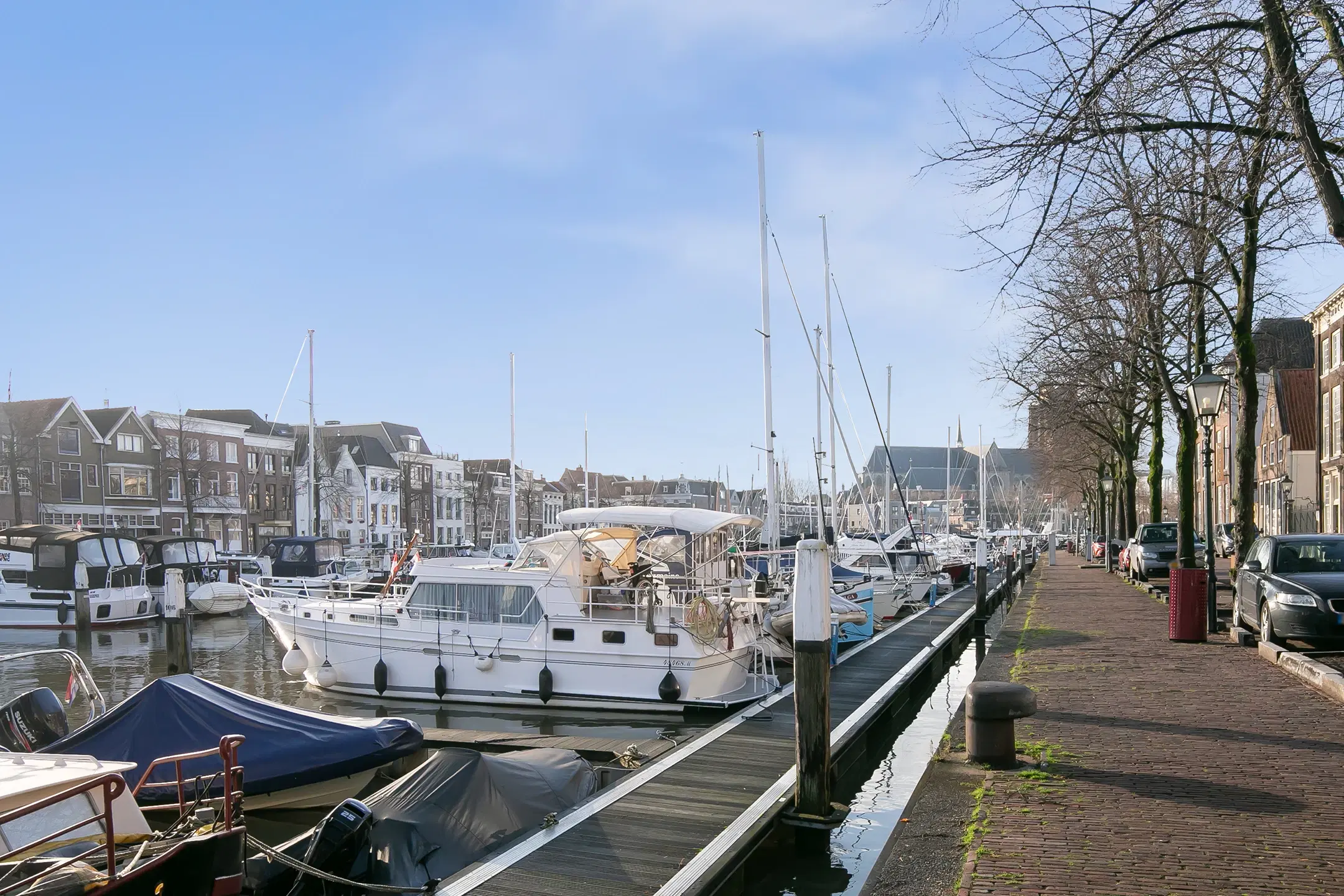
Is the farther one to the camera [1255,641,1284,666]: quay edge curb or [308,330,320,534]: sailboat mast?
[308,330,320,534]: sailboat mast

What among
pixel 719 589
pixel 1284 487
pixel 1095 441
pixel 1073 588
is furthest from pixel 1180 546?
pixel 1095 441

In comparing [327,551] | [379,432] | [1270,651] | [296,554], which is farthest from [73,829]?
[379,432]

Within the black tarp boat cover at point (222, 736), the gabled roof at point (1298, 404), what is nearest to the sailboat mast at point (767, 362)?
the black tarp boat cover at point (222, 736)

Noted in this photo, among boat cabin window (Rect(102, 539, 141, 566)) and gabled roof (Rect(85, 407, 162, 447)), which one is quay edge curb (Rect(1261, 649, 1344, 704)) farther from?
gabled roof (Rect(85, 407, 162, 447))

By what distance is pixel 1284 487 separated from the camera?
46.1 m

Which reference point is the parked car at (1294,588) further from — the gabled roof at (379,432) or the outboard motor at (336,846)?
the gabled roof at (379,432)

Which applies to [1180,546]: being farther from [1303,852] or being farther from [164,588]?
[164,588]

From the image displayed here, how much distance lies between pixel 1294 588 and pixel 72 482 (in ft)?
219

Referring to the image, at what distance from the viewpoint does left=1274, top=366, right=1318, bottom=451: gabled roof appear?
5644cm

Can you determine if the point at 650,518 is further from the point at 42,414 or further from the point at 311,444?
the point at 42,414

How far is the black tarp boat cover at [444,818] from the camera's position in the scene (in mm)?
9211

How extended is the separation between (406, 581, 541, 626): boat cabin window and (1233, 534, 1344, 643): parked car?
1277 cm

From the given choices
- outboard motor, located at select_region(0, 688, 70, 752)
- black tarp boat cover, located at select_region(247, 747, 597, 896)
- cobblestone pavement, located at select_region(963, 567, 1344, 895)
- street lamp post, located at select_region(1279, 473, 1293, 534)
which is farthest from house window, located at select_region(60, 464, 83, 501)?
street lamp post, located at select_region(1279, 473, 1293, 534)

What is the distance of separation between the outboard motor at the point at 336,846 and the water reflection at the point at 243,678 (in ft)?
27.1
